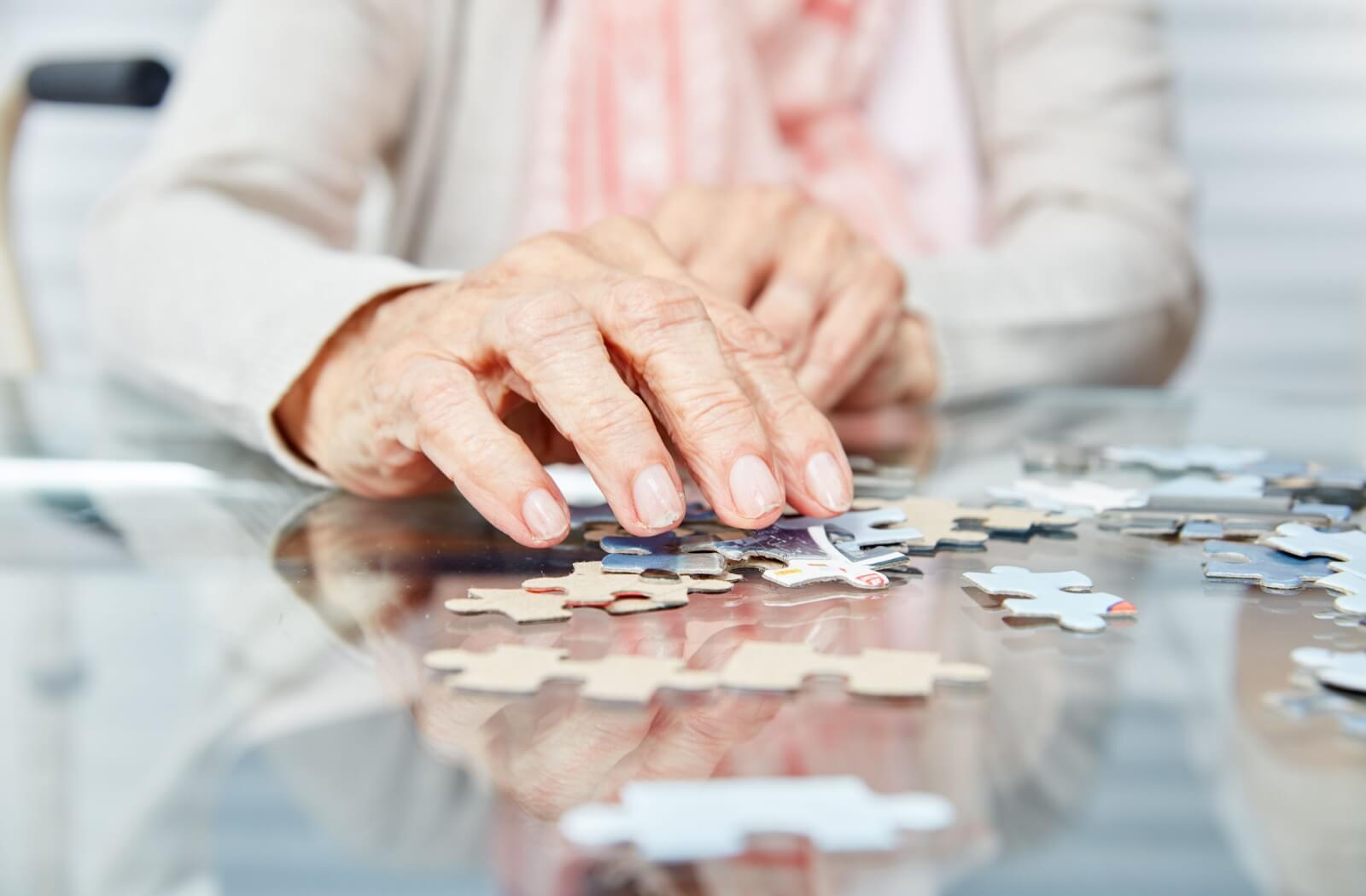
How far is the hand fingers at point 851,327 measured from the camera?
110cm

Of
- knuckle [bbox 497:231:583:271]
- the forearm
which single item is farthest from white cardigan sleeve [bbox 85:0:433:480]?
knuckle [bbox 497:231:583:271]

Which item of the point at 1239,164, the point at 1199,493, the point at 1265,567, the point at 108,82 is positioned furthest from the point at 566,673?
the point at 1239,164

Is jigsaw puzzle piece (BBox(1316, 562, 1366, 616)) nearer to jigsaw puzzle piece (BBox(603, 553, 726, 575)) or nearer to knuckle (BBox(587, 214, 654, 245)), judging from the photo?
jigsaw puzzle piece (BBox(603, 553, 726, 575))

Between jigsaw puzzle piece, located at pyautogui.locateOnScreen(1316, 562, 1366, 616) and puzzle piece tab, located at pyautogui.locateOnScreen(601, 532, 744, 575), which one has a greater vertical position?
jigsaw puzzle piece, located at pyautogui.locateOnScreen(1316, 562, 1366, 616)

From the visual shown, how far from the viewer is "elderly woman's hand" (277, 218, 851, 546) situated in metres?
0.70

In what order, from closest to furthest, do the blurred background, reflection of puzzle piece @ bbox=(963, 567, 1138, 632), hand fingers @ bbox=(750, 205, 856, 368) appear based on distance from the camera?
1. reflection of puzzle piece @ bbox=(963, 567, 1138, 632)
2. hand fingers @ bbox=(750, 205, 856, 368)
3. the blurred background

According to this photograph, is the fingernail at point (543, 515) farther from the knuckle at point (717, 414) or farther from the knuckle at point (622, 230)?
the knuckle at point (622, 230)

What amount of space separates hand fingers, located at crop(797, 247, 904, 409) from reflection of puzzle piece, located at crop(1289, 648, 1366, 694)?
59 centimetres

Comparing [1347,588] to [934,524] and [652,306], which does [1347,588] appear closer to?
[934,524]

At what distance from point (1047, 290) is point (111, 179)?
10.3 feet

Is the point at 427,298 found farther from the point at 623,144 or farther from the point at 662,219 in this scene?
the point at 623,144

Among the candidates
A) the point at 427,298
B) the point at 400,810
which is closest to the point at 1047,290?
the point at 427,298

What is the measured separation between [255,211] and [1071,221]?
0.97m

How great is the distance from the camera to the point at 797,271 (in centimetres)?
112
